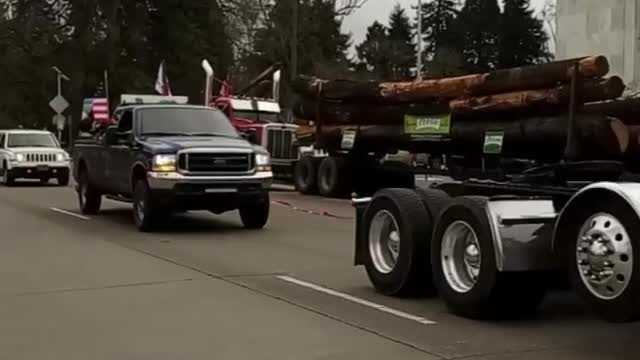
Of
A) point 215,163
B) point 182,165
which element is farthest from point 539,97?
point 182,165

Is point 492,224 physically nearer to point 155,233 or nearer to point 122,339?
point 122,339

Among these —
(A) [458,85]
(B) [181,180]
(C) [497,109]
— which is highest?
(A) [458,85]

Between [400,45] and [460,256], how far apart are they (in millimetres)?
85628

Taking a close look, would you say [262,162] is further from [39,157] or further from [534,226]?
[39,157]

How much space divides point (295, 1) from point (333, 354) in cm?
3877

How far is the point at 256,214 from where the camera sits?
16.4 metres

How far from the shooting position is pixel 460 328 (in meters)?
8.05

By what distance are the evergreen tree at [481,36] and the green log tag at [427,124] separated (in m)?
69.1

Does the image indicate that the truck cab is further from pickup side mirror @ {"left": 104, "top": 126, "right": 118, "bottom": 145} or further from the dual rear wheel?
the dual rear wheel

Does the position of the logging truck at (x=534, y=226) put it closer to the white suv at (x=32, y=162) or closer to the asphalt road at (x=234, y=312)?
the asphalt road at (x=234, y=312)

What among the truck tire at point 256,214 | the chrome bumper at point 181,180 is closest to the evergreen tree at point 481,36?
the truck tire at point 256,214

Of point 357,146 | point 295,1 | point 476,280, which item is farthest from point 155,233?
point 295,1

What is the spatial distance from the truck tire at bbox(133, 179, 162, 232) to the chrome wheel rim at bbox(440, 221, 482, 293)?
7.60 metres

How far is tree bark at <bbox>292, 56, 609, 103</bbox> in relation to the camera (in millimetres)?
16188
